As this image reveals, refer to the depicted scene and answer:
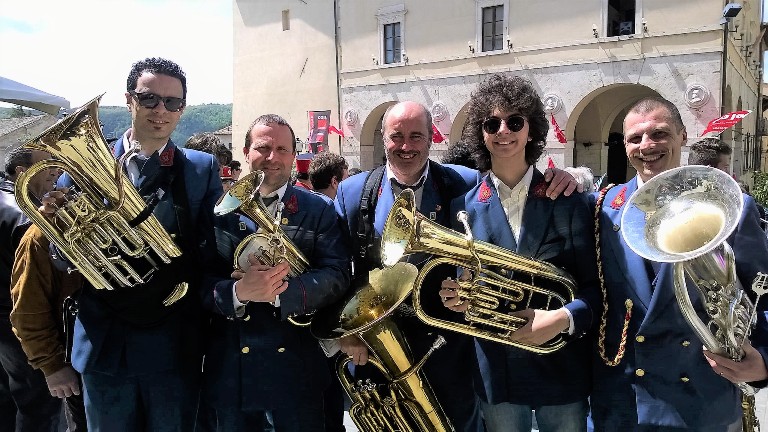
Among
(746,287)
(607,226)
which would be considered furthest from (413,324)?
(746,287)

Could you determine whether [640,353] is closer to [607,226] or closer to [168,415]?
[607,226]

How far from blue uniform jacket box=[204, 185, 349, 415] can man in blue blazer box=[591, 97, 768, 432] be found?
4.33ft

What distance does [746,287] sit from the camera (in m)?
2.33

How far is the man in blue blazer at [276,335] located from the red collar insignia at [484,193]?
764 mm

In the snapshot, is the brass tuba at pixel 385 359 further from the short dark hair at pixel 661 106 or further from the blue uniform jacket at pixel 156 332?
the short dark hair at pixel 661 106

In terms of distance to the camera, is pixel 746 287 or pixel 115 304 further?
pixel 115 304

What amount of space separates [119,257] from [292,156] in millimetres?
1014

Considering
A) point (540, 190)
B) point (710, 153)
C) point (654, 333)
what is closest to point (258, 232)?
point (540, 190)

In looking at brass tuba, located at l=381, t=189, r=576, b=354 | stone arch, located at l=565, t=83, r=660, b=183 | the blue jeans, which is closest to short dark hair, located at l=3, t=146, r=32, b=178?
brass tuba, located at l=381, t=189, r=576, b=354

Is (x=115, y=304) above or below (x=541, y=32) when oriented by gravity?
below

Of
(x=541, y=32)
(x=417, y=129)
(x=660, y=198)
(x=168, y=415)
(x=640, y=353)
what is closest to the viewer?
(x=660, y=198)

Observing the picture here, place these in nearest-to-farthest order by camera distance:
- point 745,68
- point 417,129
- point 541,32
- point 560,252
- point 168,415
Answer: point 560,252 < point 168,415 < point 417,129 < point 541,32 < point 745,68

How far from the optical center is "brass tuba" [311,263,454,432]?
279 cm

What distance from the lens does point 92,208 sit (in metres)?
2.54
